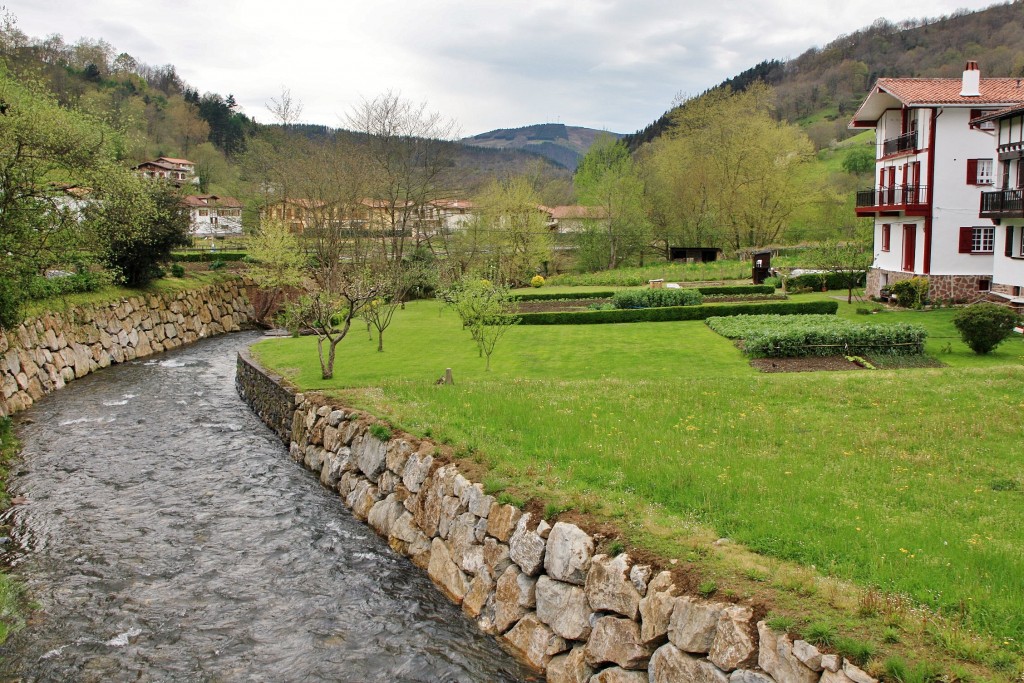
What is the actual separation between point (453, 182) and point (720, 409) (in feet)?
137

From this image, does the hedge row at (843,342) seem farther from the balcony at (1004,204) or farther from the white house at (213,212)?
the white house at (213,212)

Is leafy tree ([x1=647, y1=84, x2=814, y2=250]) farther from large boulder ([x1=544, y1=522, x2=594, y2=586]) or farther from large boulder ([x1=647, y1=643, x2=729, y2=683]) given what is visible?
large boulder ([x1=647, y1=643, x2=729, y2=683])

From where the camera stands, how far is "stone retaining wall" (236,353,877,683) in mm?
8234

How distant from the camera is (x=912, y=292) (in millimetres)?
36500

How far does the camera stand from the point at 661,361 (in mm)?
25797

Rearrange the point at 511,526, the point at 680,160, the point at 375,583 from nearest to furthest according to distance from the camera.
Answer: the point at 511,526
the point at 375,583
the point at 680,160

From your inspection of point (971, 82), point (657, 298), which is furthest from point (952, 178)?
point (657, 298)

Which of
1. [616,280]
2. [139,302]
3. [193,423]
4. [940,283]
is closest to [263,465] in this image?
[193,423]

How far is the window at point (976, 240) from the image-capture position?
36.7 m

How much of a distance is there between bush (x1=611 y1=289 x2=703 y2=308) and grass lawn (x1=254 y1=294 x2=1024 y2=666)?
39.8 feet

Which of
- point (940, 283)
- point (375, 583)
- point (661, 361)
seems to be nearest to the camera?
point (375, 583)

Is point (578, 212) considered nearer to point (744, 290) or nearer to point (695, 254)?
point (695, 254)

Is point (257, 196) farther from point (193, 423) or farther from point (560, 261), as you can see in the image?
point (193, 423)

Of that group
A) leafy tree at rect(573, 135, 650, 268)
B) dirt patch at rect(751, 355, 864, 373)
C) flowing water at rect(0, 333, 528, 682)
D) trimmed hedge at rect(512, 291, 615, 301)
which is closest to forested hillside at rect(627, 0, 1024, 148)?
leafy tree at rect(573, 135, 650, 268)
